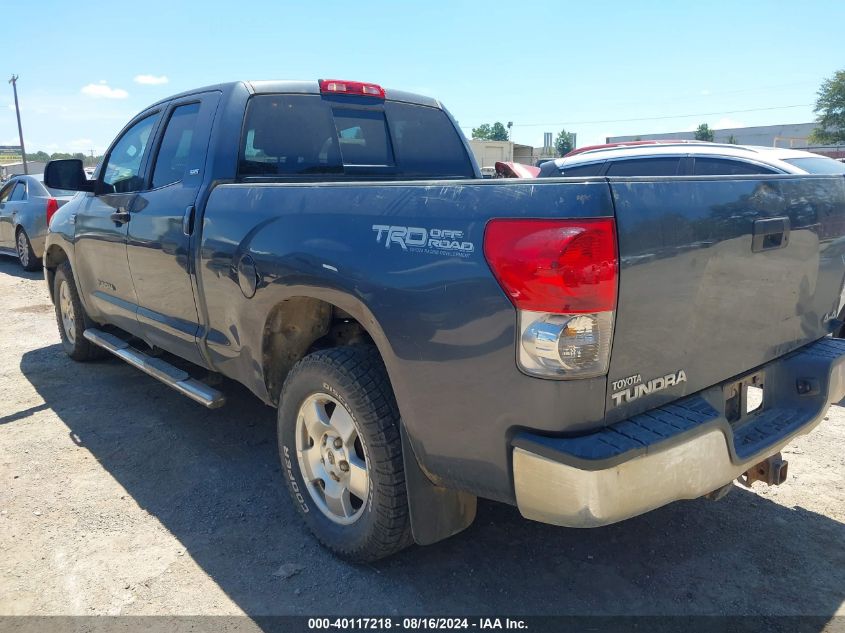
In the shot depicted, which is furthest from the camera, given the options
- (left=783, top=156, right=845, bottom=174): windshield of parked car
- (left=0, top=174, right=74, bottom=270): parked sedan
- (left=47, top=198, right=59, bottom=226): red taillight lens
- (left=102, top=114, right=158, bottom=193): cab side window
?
(left=0, top=174, right=74, bottom=270): parked sedan

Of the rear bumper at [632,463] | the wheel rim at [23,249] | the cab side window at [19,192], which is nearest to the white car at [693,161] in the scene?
the rear bumper at [632,463]

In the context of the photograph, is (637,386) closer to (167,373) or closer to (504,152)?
(167,373)

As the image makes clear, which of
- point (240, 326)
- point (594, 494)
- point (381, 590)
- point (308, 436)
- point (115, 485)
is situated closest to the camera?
point (594, 494)

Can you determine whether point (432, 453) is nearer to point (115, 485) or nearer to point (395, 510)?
point (395, 510)

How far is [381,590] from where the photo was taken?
2.67 metres

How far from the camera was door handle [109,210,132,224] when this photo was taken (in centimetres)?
→ 408

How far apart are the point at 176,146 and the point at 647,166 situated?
4.97m

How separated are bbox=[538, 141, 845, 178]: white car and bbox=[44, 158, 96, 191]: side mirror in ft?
12.1

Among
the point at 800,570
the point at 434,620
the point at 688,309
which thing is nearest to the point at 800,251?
the point at 688,309

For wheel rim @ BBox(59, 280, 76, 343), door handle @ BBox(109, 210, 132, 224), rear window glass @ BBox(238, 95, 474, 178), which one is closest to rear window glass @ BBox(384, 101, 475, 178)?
rear window glass @ BBox(238, 95, 474, 178)

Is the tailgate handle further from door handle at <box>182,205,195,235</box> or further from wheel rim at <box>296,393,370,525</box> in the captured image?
door handle at <box>182,205,195,235</box>

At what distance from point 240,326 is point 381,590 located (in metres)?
1.38

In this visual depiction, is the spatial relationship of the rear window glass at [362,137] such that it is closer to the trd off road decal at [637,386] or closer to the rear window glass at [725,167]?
the trd off road decal at [637,386]

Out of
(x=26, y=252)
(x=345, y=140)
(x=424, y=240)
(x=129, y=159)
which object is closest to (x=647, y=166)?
(x=345, y=140)
